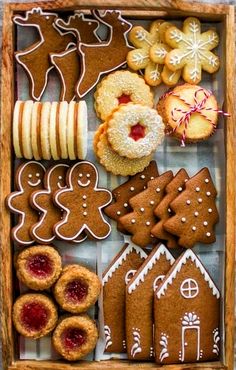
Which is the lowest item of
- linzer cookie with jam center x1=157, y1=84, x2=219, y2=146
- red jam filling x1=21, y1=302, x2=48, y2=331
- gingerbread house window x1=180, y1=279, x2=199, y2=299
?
red jam filling x1=21, y1=302, x2=48, y2=331

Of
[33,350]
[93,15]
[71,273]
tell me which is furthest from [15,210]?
[93,15]

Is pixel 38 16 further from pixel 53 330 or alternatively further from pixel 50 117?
pixel 53 330

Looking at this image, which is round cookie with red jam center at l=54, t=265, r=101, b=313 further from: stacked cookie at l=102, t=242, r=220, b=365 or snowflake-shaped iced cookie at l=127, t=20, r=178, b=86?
snowflake-shaped iced cookie at l=127, t=20, r=178, b=86

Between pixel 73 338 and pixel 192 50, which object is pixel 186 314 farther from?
pixel 192 50

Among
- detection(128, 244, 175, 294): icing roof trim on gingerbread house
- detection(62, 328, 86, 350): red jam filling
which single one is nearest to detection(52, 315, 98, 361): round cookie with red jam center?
detection(62, 328, 86, 350): red jam filling

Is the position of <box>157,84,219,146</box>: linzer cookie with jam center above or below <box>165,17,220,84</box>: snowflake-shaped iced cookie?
below

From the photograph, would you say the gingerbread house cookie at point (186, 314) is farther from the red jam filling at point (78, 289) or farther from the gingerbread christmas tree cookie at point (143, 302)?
the red jam filling at point (78, 289)

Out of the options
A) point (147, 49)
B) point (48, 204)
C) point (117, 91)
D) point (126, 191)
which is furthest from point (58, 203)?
point (147, 49)
